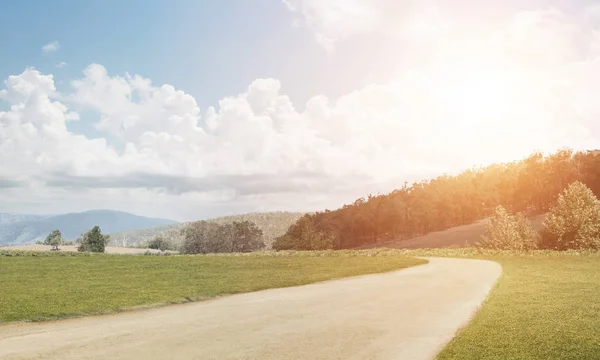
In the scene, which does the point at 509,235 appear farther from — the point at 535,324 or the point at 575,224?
the point at 535,324

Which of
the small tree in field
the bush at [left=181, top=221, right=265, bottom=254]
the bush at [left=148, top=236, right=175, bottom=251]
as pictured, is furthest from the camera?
the bush at [left=148, top=236, right=175, bottom=251]

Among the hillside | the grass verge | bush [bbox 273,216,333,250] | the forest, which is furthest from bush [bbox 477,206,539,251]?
the forest

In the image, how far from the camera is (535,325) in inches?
581

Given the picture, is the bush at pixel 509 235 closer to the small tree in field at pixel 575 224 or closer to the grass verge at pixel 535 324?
the small tree in field at pixel 575 224

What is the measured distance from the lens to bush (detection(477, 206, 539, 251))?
6147 centimetres

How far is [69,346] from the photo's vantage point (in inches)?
508

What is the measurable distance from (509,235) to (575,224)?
27.2 ft

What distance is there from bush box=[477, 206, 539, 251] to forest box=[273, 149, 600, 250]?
51.6 metres

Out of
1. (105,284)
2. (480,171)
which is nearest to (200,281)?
(105,284)

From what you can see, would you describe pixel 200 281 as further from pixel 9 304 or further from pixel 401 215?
pixel 401 215

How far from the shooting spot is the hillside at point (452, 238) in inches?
4188

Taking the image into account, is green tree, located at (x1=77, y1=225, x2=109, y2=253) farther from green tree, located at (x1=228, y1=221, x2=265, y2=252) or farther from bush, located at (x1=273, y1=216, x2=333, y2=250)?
bush, located at (x1=273, y1=216, x2=333, y2=250)

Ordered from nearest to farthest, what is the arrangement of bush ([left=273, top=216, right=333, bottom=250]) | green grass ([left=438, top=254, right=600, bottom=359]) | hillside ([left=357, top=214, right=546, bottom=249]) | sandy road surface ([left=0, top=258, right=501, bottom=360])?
1. green grass ([left=438, top=254, right=600, bottom=359])
2. sandy road surface ([left=0, top=258, right=501, bottom=360])
3. bush ([left=273, top=216, right=333, bottom=250])
4. hillside ([left=357, top=214, right=546, bottom=249])

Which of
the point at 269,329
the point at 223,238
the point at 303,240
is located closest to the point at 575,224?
the point at 303,240
